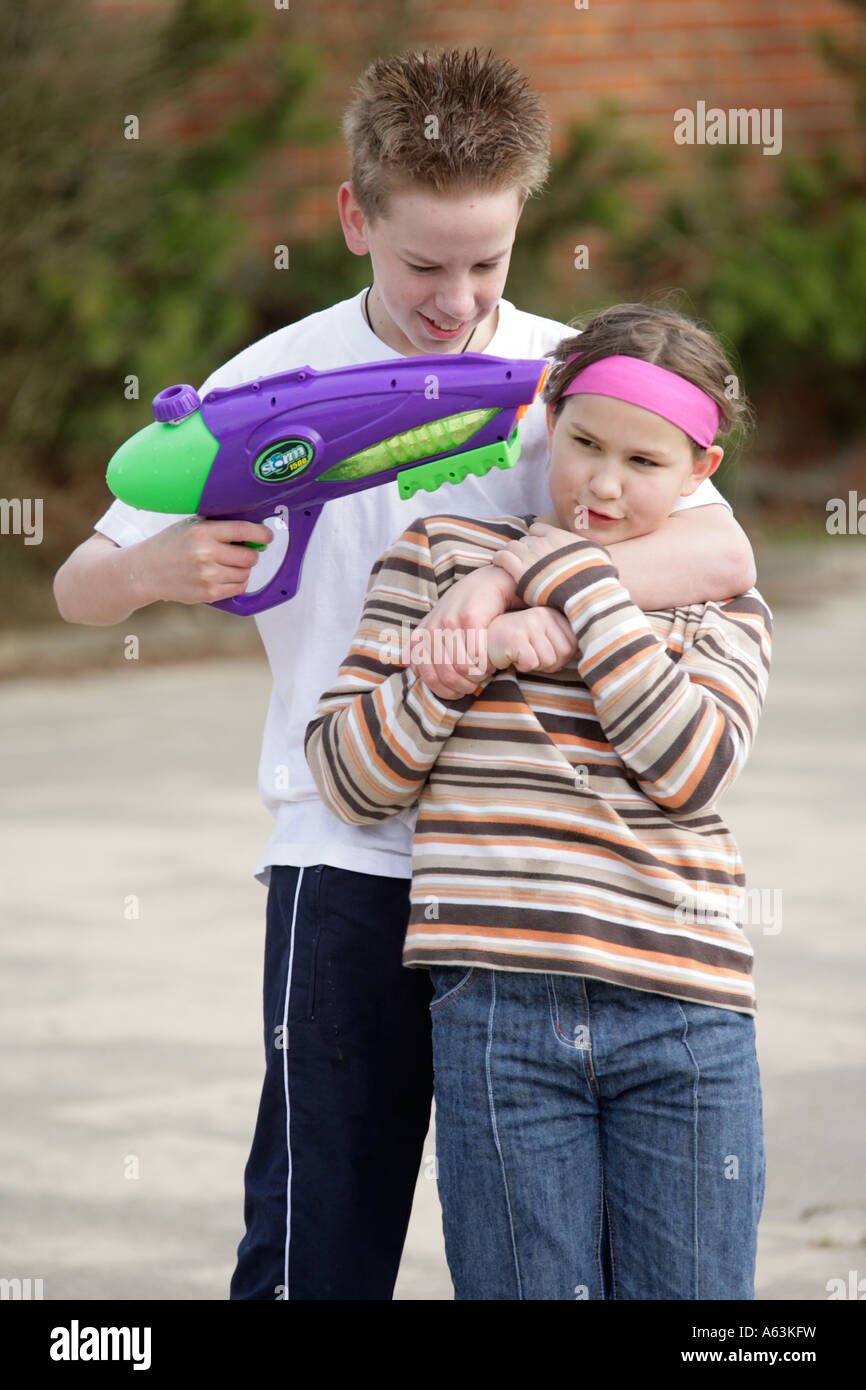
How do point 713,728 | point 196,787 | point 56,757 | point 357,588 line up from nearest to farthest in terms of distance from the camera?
point 713,728
point 357,588
point 196,787
point 56,757

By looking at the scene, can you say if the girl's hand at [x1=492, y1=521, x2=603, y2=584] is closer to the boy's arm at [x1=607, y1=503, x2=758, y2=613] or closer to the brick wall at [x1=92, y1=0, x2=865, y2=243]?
the boy's arm at [x1=607, y1=503, x2=758, y2=613]

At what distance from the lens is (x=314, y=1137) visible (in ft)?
7.59

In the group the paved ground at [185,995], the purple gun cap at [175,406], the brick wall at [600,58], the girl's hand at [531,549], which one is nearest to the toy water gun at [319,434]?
the purple gun cap at [175,406]

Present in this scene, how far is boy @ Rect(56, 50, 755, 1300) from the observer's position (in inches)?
87.1

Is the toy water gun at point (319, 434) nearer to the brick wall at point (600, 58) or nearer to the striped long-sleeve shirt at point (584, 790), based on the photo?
the striped long-sleeve shirt at point (584, 790)

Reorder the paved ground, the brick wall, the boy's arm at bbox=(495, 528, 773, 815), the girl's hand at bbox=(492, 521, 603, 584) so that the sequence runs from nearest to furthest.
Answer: the boy's arm at bbox=(495, 528, 773, 815), the girl's hand at bbox=(492, 521, 603, 584), the paved ground, the brick wall

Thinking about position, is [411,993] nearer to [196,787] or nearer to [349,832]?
[349,832]

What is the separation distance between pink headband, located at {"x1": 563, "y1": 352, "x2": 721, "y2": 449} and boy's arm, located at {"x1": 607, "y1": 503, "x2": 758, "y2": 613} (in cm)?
12

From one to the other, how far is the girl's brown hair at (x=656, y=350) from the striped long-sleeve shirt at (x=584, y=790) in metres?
0.24

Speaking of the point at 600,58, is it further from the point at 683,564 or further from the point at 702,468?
the point at 683,564

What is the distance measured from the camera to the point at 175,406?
2.13 metres

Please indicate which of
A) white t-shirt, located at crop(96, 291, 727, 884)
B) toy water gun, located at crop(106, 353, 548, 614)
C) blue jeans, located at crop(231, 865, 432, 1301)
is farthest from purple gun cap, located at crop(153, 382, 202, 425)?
blue jeans, located at crop(231, 865, 432, 1301)

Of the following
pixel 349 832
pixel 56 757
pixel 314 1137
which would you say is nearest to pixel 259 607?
pixel 349 832
